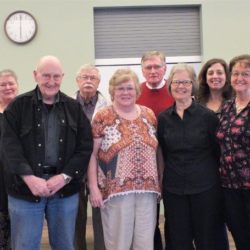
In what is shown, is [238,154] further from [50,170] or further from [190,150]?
[50,170]

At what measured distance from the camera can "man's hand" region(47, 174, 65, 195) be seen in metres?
2.14

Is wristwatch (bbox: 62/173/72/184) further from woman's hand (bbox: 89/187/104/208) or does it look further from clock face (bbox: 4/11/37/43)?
clock face (bbox: 4/11/37/43)

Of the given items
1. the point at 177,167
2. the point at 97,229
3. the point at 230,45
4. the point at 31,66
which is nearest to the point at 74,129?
the point at 177,167

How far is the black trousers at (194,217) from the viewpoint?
239cm

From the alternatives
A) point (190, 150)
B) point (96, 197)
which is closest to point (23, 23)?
point (96, 197)

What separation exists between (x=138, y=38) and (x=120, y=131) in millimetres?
3115

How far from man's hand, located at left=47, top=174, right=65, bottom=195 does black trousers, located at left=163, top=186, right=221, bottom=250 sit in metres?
0.66

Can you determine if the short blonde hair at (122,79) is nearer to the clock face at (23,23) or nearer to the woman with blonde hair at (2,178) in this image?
the woman with blonde hair at (2,178)

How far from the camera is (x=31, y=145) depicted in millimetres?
2146

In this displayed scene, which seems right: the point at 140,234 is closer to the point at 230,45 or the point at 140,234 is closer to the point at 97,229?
the point at 97,229

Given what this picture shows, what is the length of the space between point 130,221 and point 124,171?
0.29 m

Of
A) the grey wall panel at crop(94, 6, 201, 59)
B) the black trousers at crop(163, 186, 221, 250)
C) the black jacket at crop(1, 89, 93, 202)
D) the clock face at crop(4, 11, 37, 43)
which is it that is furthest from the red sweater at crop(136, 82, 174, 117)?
the clock face at crop(4, 11, 37, 43)

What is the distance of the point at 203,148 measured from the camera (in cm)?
238

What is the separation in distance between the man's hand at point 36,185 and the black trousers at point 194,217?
2.44ft
